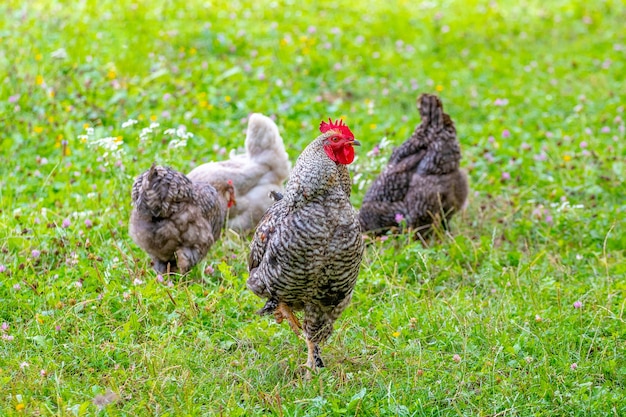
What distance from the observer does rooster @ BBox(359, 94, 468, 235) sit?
720cm

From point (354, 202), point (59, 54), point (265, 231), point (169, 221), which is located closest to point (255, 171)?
point (354, 202)

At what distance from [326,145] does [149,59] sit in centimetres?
581

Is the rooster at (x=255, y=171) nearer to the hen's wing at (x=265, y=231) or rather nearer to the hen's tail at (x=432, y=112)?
the hen's tail at (x=432, y=112)

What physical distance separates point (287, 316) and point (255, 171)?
2.69m

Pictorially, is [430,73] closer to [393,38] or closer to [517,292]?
[393,38]

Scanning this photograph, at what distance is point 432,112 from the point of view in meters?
7.25

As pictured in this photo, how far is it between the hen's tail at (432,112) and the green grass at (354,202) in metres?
0.97

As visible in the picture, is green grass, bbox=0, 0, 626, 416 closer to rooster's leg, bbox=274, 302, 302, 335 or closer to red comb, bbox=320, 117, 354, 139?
rooster's leg, bbox=274, 302, 302, 335

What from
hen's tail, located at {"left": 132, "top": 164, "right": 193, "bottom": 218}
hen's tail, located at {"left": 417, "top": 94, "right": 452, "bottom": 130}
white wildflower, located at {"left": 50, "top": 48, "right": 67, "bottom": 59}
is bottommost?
hen's tail, located at {"left": 132, "top": 164, "right": 193, "bottom": 218}

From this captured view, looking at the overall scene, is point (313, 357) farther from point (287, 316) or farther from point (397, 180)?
point (397, 180)

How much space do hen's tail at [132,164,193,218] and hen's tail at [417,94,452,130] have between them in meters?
2.32

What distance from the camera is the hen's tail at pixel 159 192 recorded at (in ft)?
20.3

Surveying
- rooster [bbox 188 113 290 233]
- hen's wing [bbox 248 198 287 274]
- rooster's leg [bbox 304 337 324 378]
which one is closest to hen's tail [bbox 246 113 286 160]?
rooster [bbox 188 113 290 233]

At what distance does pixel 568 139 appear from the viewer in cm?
913
